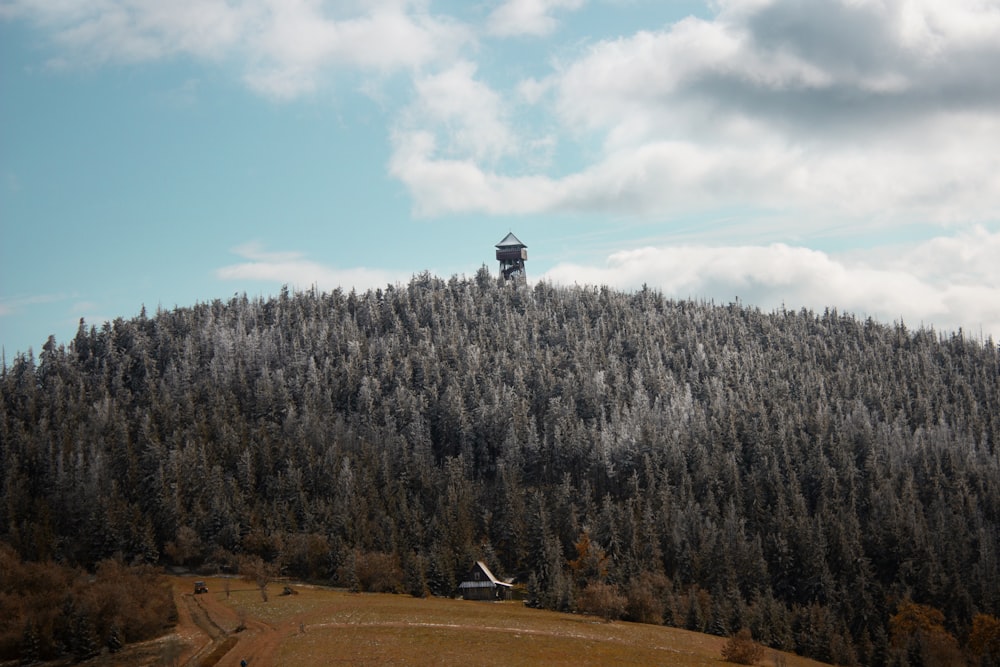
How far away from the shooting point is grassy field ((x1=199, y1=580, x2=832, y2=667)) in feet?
252

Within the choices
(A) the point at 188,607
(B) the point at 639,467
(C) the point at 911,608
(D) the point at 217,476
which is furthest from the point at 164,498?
(C) the point at 911,608

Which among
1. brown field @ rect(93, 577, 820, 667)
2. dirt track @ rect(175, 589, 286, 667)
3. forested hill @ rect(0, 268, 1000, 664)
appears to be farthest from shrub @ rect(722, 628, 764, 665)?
dirt track @ rect(175, 589, 286, 667)

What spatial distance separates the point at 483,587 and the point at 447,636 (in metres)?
39.6

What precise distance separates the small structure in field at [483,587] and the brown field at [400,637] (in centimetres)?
A: 1468

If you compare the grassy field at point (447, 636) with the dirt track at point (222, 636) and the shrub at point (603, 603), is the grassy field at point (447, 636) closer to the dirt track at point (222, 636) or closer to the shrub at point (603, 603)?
the dirt track at point (222, 636)

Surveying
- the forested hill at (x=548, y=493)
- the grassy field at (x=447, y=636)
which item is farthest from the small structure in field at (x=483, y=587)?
the grassy field at (x=447, y=636)

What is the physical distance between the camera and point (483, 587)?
123 metres

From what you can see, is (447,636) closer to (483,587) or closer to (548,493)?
(483,587)

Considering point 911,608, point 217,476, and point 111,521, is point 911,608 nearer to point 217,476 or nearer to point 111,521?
point 217,476

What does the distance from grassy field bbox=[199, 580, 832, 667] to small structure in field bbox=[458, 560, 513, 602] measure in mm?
13751

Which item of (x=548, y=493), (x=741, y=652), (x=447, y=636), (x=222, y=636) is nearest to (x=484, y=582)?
(x=548, y=493)

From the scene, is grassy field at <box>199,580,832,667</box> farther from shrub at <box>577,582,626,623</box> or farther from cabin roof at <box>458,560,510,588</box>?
cabin roof at <box>458,560,510,588</box>

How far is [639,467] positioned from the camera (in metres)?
162

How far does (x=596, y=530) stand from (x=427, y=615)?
49756 millimetres
